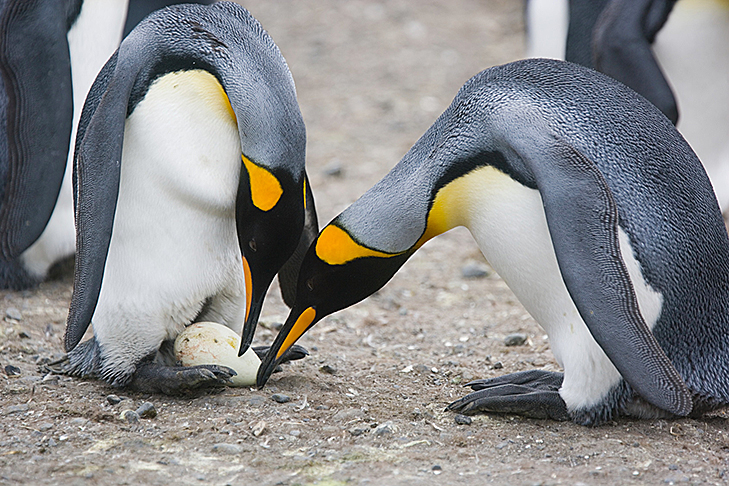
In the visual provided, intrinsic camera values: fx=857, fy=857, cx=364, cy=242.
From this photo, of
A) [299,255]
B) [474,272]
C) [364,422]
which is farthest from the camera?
[474,272]

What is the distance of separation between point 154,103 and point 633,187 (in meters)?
1.31

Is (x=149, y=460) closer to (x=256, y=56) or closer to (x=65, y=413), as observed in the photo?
(x=65, y=413)

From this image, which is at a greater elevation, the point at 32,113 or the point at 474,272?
the point at 32,113

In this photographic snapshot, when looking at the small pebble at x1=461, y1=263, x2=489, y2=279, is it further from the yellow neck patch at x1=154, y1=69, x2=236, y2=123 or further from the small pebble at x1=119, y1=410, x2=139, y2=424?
the small pebble at x1=119, y1=410, x2=139, y2=424

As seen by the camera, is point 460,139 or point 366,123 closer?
point 460,139

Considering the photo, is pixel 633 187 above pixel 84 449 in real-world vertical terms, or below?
above

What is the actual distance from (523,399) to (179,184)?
1107 millimetres

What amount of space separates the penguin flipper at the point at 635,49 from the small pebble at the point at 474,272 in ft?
3.57

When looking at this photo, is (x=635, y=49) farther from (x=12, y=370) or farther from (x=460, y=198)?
(x=12, y=370)

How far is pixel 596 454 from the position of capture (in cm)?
207

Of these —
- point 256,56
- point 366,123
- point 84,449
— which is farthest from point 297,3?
point 84,449

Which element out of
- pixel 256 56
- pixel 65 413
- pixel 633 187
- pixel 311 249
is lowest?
pixel 65 413

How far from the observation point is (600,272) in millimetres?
1969

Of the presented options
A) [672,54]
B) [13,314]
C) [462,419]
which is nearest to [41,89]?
[13,314]
